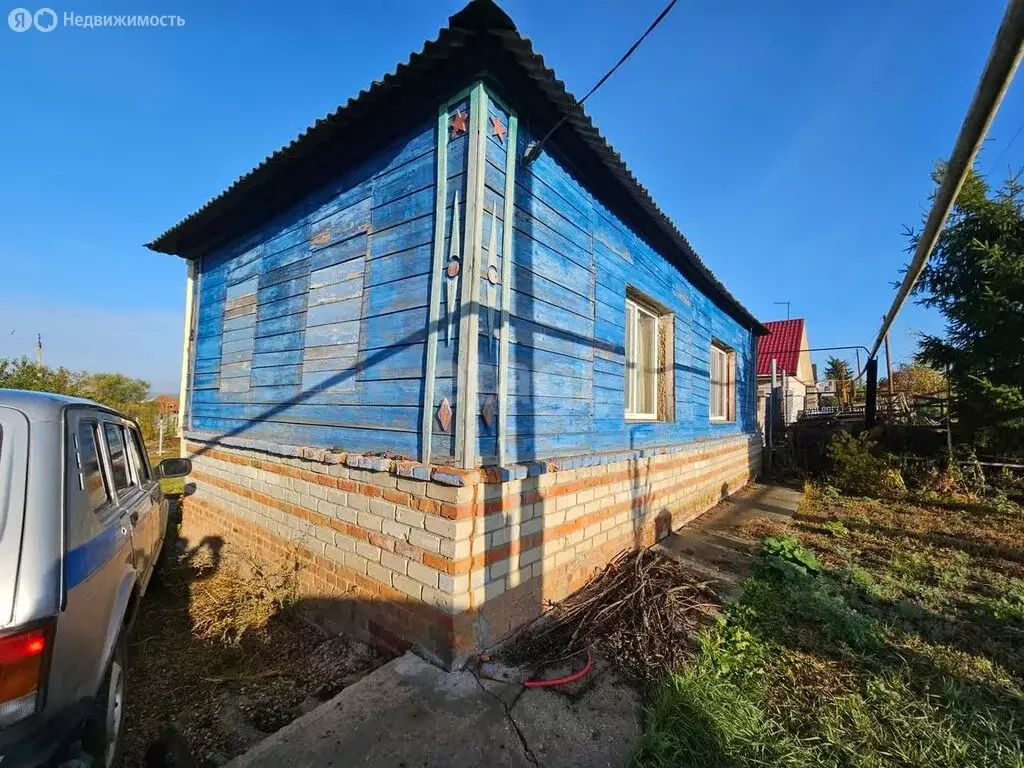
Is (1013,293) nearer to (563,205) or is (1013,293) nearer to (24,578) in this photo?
(563,205)

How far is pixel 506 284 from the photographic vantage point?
3.13m

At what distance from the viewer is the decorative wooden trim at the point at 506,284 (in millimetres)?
3031

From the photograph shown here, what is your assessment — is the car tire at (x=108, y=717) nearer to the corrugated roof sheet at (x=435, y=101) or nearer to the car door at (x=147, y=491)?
the car door at (x=147, y=491)

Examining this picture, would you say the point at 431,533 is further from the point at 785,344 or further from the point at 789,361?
the point at 785,344

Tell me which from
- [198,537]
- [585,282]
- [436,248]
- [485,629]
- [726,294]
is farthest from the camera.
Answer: [726,294]

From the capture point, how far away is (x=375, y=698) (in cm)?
242

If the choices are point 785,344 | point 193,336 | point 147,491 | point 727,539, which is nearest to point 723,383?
point 727,539

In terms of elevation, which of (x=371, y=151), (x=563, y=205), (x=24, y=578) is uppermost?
(x=371, y=151)

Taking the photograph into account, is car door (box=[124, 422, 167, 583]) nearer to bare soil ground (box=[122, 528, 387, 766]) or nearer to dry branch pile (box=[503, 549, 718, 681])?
bare soil ground (box=[122, 528, 387, 766])

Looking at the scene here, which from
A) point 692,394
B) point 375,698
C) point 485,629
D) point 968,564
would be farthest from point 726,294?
point 375,698

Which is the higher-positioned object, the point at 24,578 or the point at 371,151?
the point at 371,151

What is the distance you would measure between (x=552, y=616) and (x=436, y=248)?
2.90 m

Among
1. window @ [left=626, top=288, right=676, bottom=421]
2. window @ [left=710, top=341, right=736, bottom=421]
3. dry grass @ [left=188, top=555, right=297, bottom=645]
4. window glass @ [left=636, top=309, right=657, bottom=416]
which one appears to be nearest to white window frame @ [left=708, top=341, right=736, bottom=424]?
window @ [left=710, top=341, right=736, bottom=421]

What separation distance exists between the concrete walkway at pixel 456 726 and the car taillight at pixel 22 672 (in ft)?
3.32
